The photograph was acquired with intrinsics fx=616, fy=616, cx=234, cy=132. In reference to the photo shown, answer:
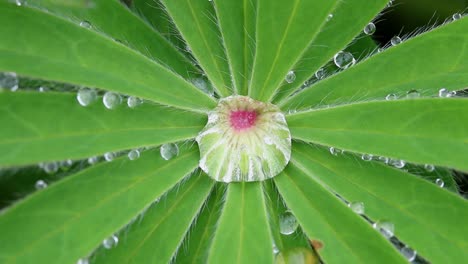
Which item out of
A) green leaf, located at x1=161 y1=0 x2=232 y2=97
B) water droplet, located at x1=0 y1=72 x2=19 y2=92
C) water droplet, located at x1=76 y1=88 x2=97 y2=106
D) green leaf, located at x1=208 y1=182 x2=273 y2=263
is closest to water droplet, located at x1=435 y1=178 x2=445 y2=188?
green leaf, located at x1=208 y1=182 x2=273 y2=263

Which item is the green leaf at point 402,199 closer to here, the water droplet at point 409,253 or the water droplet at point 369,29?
the water droplet at point 409,253

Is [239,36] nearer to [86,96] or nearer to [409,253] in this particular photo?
[86,96]

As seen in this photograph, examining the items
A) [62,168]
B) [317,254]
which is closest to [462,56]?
[317,254]

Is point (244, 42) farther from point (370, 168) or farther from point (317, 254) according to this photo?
point (317, 254)

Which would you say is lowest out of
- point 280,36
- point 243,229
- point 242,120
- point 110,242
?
point 110,242

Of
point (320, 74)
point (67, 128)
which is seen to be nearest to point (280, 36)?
point (320, 74)

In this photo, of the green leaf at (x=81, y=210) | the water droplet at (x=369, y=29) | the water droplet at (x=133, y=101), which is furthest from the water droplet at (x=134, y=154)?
the water droplet at (x=369, y=29)
